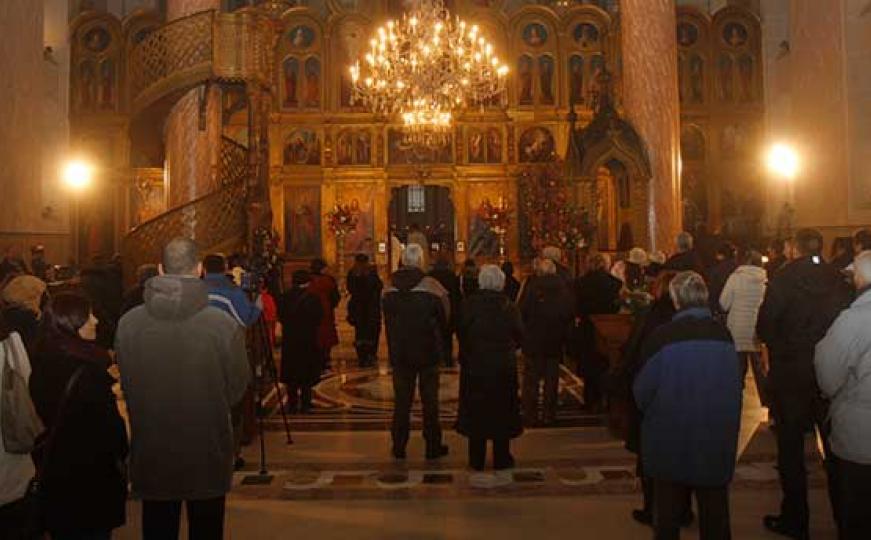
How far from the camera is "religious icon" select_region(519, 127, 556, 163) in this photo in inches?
884

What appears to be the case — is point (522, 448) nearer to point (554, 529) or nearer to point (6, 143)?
point (554, 529)

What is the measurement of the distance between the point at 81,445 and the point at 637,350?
2.78 metres

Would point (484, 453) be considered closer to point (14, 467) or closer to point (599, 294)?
point (599, 294)

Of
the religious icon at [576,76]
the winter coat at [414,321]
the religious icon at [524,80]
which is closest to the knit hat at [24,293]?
the winter coat at [414,321]

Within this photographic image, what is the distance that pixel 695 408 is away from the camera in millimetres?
3654

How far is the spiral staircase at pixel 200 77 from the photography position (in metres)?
10.7

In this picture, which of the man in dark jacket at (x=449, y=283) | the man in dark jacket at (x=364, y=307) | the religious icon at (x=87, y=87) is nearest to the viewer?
the man in dark jacket at (x=449, y=283)

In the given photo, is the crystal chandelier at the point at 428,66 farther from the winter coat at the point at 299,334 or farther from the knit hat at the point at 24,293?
Answer: the knit hat at the point at 24,293

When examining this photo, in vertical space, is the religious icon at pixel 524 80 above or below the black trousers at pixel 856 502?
above

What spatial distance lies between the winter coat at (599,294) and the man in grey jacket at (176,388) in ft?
18.0

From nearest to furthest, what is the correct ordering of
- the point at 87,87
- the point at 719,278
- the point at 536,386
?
the point at 536,386
the point at 719,278
the point at 87,87

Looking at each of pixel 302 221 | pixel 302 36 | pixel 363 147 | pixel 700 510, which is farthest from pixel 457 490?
pixel 302 36

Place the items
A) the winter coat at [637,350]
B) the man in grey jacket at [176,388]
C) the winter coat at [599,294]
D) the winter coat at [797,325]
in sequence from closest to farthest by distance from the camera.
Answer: the man in grey jacket at [176,388]
the winter coat at [637,350]
the winter coat at [797,325]
the winter coat at [599,294]

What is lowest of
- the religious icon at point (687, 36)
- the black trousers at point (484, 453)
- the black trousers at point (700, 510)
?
the black trousers at point (484, 453)
